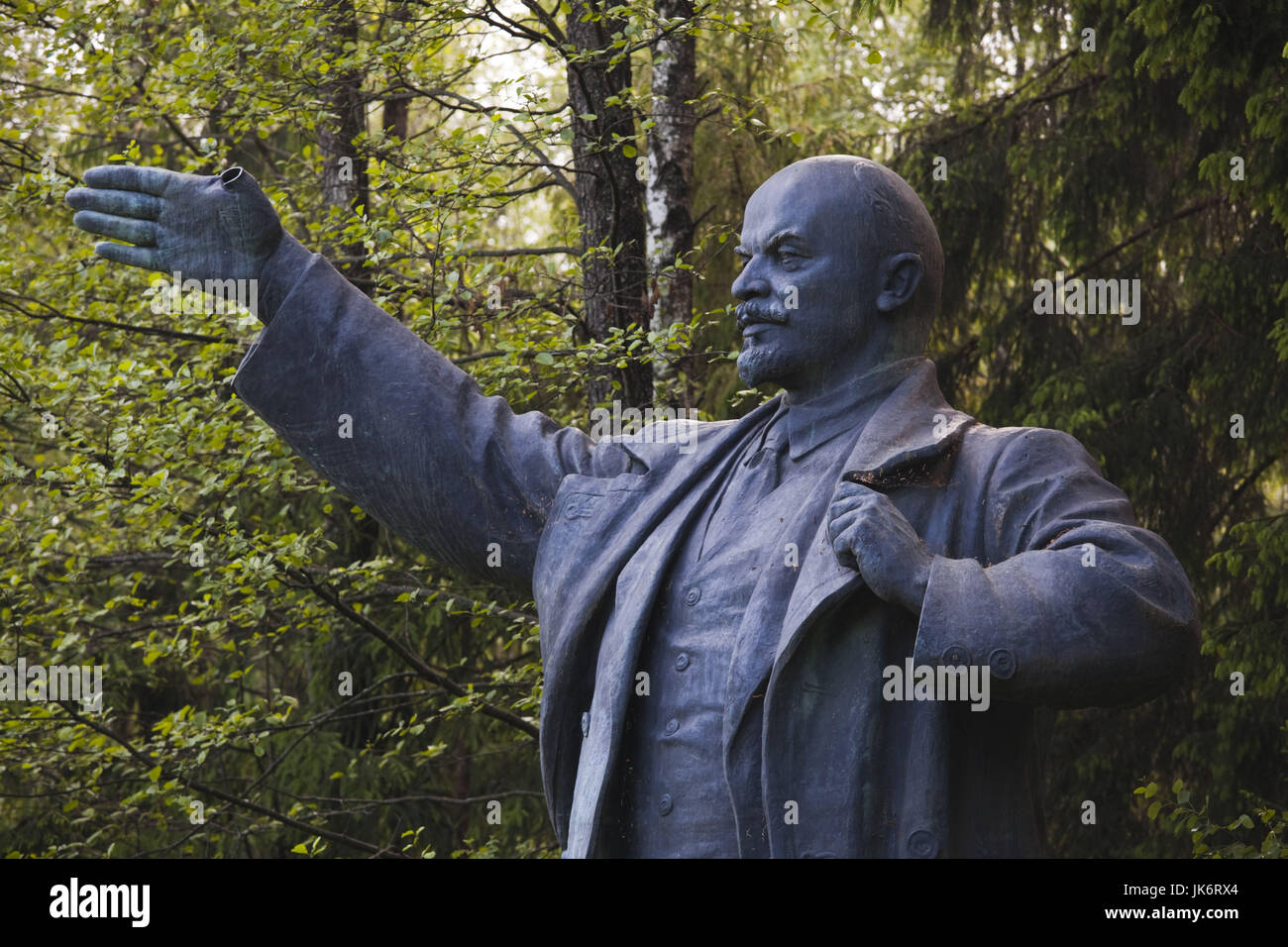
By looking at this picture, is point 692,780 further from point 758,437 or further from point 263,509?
point 263,509

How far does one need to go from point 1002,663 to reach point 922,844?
1.21 ft

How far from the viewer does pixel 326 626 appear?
9734mm

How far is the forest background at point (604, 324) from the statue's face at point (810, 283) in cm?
398

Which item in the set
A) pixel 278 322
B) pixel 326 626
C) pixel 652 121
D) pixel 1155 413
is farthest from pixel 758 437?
pixel 326 626

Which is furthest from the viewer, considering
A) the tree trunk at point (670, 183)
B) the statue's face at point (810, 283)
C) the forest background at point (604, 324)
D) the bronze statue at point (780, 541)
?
the tree trunk at point (670, 183)

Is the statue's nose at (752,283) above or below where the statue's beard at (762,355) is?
above

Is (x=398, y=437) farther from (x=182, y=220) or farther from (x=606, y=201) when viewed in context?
(x=606, y=201)

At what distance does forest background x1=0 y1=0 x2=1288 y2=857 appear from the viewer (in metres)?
8.34

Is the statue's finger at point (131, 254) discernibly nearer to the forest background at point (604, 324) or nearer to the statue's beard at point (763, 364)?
the statue's beard at point (763, 364)

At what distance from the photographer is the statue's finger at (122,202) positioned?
4.26 metres

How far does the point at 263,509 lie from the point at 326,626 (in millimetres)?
2172

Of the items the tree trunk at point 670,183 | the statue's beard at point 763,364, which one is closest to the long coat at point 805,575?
the statue's beard at point 763,364

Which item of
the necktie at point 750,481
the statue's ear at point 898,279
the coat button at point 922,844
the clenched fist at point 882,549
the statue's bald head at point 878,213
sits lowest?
the coat button at point 922,844

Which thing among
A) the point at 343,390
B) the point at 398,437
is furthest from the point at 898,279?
the point at 343,390
